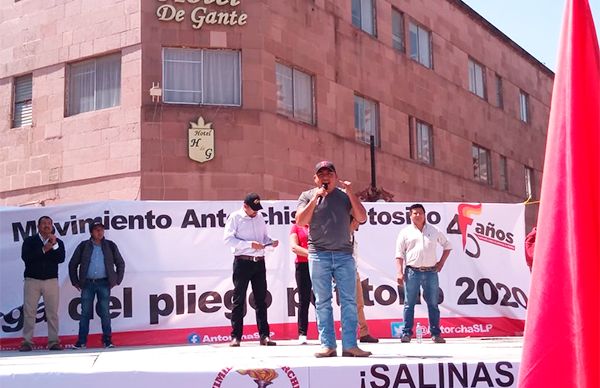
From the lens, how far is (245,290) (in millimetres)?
8570

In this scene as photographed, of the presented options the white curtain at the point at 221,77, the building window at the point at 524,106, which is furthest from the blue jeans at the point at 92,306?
the building window at the point at 524,106

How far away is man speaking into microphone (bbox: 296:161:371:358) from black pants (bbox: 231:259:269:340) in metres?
1.94

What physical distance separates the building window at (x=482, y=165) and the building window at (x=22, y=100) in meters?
15.1

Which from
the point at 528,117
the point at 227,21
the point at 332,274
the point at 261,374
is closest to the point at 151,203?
the point at 332,274

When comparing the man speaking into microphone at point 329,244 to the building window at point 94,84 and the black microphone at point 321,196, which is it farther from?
the building window at point 94,84

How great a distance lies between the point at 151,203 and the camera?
10.8 m

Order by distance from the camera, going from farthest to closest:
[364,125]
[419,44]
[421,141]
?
[419,44] < [421,141] < [364,125]

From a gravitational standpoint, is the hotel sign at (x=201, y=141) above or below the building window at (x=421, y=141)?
below

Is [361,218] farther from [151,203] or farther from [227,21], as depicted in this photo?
[227,21]

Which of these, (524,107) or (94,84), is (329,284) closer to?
(94,84)

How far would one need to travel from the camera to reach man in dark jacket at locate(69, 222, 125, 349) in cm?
995

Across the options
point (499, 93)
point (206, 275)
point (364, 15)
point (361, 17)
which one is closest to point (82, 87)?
point (361, 17)

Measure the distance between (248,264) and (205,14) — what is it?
9.94 metres

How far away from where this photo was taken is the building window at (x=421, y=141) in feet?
72.9
